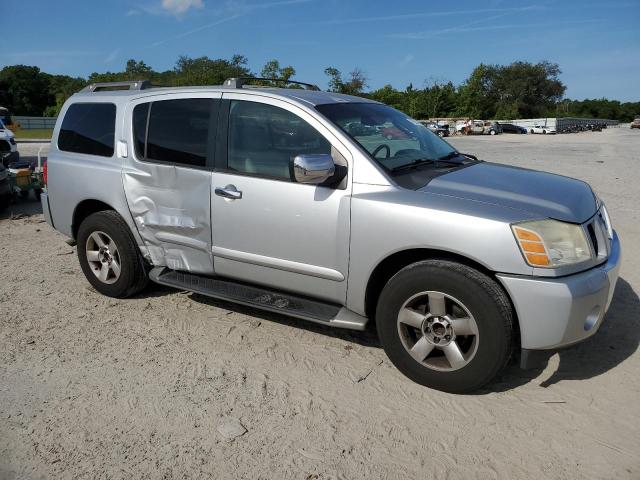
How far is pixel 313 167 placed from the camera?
3.21 metres

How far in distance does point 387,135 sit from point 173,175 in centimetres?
168

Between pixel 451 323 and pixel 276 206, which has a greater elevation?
pixel 276 206

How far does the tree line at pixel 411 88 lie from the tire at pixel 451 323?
53658 mm

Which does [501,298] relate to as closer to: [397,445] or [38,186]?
[397,445]

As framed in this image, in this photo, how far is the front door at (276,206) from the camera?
3436 mm

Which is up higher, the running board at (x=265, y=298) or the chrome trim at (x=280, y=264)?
the chrome trim at (x=280, y=264)

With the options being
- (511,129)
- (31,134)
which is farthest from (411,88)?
(31,134)

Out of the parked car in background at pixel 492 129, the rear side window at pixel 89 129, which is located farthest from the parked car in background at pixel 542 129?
the rear side window at pixel 89 129

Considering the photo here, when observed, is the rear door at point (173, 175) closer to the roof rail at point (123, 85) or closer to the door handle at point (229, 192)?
the door handle at point (229, 192)

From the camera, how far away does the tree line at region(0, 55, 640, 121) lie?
66.0 metres

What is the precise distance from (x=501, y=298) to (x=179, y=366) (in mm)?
2157

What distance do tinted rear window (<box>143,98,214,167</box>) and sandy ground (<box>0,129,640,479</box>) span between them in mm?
1346

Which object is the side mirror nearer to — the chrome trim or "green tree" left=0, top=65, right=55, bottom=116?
the chrome trim

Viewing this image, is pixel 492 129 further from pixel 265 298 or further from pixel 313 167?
pixel 313 167
